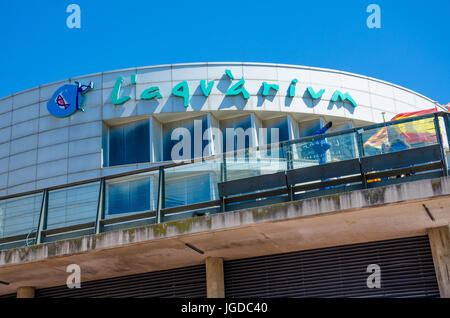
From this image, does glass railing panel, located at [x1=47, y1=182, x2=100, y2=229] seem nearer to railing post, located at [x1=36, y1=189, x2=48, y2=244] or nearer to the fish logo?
railing post, located at [x1=36, y1=189, x2=48, y2=244]

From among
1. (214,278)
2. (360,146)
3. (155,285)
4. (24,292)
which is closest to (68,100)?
(24,292)

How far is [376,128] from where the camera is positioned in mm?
12383

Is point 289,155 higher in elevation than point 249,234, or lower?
higher

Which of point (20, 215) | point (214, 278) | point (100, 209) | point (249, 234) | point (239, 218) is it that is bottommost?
point (214, 278)

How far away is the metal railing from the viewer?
12.2 m

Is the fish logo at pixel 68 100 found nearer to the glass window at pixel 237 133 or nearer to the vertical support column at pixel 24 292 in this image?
the glass window at pixel 237 133

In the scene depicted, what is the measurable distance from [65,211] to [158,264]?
7.62 ft

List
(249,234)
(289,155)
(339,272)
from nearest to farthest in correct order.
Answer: (249,234), (289,155), (339,272)

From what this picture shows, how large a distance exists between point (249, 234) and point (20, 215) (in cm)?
539

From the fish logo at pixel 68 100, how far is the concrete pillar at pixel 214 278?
1378cm

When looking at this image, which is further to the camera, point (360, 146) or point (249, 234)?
point (249, 234)

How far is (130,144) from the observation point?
25.1m

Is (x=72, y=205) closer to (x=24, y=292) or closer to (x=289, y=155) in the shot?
(x=24, y=292)
